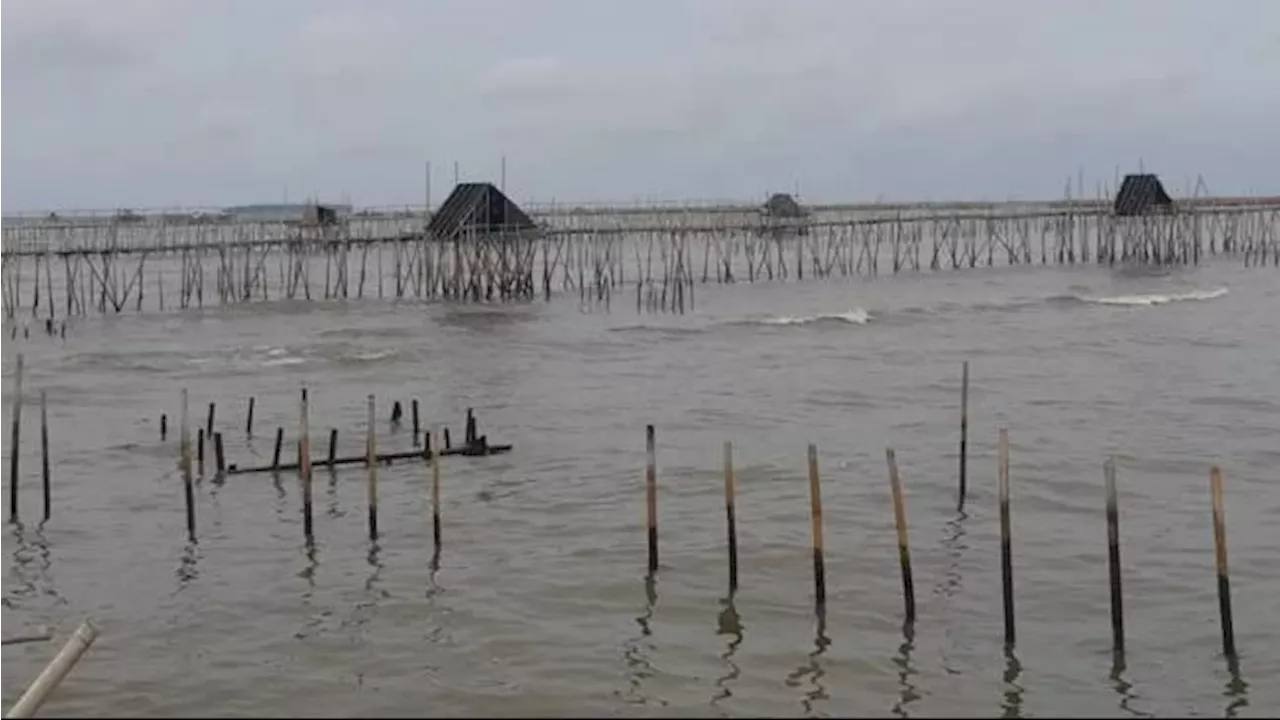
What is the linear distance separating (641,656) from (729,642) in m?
0.71

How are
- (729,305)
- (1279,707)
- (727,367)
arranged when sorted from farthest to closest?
1. (729,305)
2. (727,367)
3. (1279,707)

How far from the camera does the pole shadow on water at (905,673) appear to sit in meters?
9.62

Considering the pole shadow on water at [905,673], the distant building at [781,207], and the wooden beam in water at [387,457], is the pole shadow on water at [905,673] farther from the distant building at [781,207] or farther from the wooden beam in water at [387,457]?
the distant building at [781,207]

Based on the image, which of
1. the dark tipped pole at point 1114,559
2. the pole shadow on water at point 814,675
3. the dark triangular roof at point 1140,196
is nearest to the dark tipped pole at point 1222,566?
the dark tipped pole at point 1114,559

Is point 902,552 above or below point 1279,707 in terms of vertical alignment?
above

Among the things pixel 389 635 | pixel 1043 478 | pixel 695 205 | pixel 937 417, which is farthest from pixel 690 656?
pixel 695 205

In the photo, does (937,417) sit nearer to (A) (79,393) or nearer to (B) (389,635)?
(B) (389,635)

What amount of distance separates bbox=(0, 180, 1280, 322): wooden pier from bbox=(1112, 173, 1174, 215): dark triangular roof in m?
0.46

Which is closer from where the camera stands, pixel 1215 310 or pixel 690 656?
pixel 690 656

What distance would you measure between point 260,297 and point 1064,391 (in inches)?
1242

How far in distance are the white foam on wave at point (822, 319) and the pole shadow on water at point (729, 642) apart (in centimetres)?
2650

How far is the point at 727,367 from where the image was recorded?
2888 centimetres

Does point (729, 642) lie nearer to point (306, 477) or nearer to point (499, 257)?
point (306, 477)

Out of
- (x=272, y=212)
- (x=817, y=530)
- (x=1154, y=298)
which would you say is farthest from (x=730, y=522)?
(x=272, y=212)
